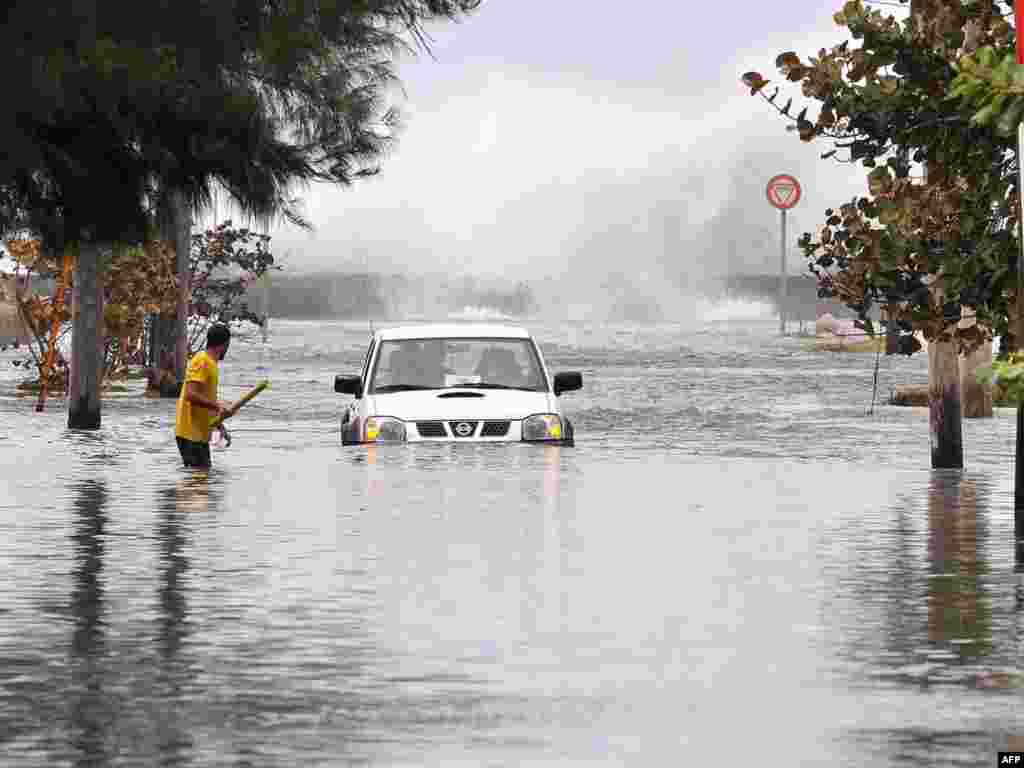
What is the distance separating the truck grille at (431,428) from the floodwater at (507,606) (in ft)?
1.09

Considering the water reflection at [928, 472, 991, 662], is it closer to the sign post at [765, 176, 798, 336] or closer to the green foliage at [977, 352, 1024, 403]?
the green foliage at [977, 352, 1024, 403]

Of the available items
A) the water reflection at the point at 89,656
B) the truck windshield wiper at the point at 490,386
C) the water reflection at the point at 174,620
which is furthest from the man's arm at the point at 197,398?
the water reflection at the point at 89,656

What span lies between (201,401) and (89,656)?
13.9 meters

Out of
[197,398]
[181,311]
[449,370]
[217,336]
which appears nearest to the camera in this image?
[217,336]

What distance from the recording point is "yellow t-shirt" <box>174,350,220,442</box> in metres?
26.5

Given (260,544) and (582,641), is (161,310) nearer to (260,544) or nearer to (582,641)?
(260,544)

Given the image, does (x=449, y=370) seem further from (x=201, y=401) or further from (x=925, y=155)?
(x=925, y=155)

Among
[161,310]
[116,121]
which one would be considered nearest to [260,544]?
[116,121]

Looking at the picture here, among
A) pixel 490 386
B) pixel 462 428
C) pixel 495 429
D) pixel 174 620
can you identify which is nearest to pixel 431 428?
pixel 462 428

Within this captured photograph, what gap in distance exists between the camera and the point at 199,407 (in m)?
27.2

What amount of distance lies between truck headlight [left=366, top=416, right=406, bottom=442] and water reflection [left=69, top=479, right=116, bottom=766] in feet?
21.1

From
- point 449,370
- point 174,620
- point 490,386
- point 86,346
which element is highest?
point 86,346

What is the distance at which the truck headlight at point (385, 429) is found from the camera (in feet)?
92.7

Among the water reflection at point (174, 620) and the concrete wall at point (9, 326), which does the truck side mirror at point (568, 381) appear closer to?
the water reflection at point (174, 620)
